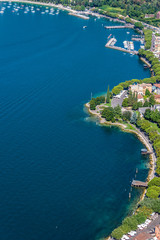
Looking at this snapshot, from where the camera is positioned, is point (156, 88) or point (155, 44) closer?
point (156, 88)

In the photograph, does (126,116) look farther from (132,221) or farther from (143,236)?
(143,236)

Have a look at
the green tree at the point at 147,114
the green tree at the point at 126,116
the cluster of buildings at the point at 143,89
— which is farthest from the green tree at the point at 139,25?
Answer: the green tree at the point at 126,116

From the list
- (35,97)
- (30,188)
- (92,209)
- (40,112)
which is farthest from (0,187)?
(35,97)

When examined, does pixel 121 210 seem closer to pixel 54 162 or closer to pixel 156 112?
pixel 54 162

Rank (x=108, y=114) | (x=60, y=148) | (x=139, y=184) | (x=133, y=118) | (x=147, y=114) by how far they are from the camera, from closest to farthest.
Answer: (x=139, y=184)
(x=60, y=148)
(x=133, y=118)
(x=147, y=114)
(x=108, y=114)

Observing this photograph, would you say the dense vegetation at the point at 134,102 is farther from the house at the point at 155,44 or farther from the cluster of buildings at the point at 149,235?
the house at the point at 155,44

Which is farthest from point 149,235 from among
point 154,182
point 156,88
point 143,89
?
point 156,88

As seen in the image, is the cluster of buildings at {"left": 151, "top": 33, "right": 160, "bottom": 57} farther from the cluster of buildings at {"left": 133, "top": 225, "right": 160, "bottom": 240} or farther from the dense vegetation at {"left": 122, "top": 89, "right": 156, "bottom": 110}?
the cluster of buildings at {"left": 133, "top": 225, "right": 160, "bottom": 240}

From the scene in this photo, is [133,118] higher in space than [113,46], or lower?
lower

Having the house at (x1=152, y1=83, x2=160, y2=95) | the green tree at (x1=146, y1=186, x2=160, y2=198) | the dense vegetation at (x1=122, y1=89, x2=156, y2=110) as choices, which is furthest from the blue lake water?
the house at (x1=152, y1=83, x2=160, y2=95)
